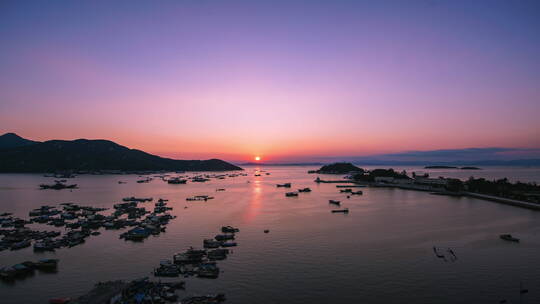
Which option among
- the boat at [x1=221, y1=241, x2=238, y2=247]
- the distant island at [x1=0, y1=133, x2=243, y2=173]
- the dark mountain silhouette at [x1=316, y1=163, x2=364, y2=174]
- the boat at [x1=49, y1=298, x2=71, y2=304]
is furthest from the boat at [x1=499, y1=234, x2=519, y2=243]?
the distant island at [x1=0, y1=133, x2=243, y2=173]

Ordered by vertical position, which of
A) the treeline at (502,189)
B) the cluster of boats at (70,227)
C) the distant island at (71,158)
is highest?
the distant island at (71,158)

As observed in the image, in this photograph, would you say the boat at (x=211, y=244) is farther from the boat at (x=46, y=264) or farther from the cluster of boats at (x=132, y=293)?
the boat at (x=46, y=264)

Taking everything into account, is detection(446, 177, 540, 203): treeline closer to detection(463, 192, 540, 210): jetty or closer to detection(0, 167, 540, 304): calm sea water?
detection(463, 192, 540, 210): jetty

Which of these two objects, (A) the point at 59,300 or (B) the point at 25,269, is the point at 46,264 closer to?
(B) the point at 25,269

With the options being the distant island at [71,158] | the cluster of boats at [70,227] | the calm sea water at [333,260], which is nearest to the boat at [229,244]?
the calm sea water at [333,260]

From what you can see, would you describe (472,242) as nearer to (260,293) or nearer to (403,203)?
(260,293)
